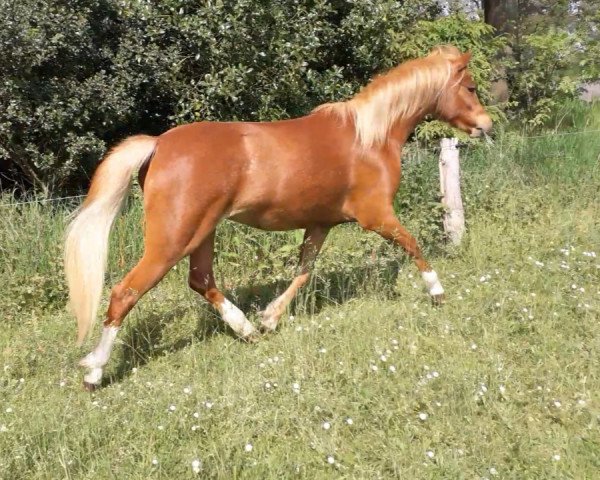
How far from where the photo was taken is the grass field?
2795 millimetres

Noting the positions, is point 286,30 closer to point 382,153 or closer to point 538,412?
point 382,153

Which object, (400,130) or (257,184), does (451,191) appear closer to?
(400,130)

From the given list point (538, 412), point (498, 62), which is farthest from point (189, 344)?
point (498, 62)

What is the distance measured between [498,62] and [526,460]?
902cm

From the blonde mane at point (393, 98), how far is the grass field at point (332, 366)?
3.94ft

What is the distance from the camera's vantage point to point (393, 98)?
15.4ft

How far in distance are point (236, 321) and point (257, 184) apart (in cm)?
97

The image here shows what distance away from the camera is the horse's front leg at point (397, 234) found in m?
4.54

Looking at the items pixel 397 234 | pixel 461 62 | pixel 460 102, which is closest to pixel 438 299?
pixel 397 234

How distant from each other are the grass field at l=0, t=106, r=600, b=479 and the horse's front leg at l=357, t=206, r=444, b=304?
0.37 ft

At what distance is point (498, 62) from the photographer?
10.5 metres

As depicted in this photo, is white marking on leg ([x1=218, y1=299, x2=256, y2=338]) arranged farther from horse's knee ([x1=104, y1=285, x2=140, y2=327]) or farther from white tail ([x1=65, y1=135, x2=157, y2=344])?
white tail ([x1=65, y1=135, x2=157, y2=344])

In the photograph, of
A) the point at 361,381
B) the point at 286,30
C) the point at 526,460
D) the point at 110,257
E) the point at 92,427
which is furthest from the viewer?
the point at 286,30

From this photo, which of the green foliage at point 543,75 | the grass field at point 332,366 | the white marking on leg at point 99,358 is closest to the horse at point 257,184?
the white marking on leg at point 99,358
